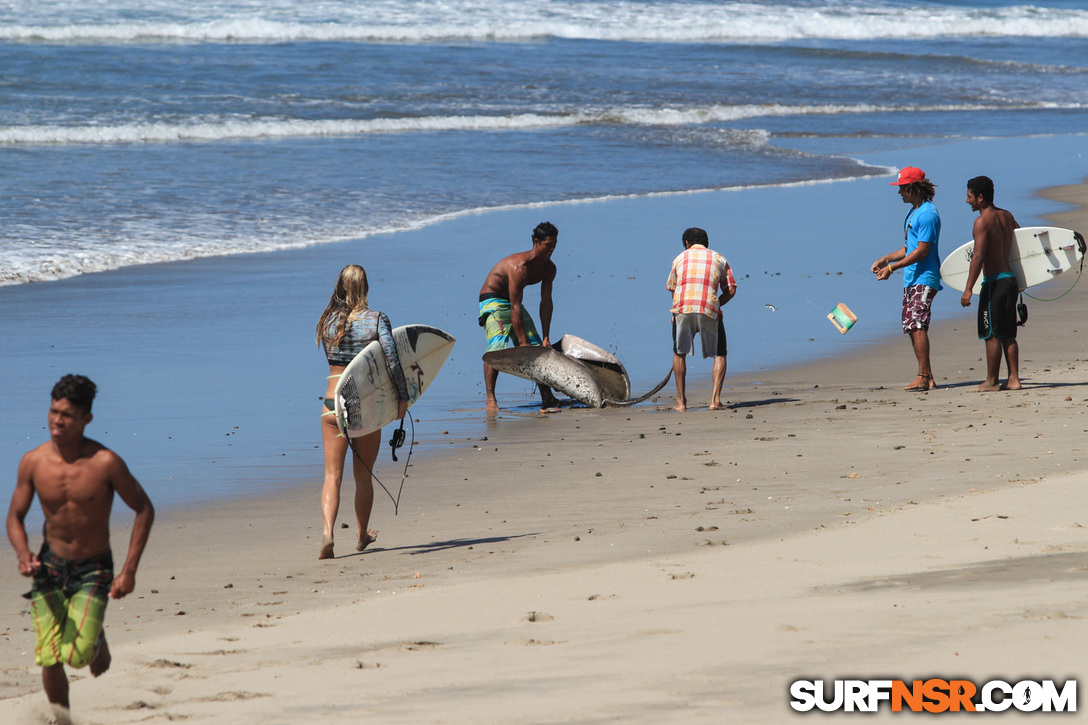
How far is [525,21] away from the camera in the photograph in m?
50.3

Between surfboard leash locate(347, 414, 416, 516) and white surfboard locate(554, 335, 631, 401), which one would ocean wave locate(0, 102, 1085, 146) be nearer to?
white surfboard locate(554, 335, 631, 401)

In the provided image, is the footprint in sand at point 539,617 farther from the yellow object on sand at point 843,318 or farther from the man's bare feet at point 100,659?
A: the yellow object on sand at point 843,318

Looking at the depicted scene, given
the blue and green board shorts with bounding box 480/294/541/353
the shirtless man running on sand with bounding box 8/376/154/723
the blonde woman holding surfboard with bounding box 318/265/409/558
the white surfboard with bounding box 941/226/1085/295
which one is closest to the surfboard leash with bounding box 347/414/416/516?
the blonde woman holding surfboard with bounding box 318/265/409/558

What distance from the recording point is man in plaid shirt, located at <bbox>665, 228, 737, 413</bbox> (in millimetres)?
9539

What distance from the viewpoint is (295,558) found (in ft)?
20.2

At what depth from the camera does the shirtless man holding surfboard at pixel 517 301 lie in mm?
9672

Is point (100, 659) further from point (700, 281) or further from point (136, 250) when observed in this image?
point (136, 250)

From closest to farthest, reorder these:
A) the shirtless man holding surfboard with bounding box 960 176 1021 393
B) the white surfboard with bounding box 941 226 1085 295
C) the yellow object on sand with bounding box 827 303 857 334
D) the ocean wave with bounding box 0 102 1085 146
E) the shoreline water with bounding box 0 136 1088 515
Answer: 1. the shoreline water with bounding box 0 136 1088 515
2. the shirtless man holding surfboard with bounding box 960 176 1021 393
3. the white surfboard with bounding box 941 226 1085 295
4. the yellow object on sand with bounding box 827 303 857 334
5. the ocean wave with bounding box 0 102 1085 146

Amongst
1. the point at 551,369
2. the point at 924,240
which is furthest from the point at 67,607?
the point at 924,240

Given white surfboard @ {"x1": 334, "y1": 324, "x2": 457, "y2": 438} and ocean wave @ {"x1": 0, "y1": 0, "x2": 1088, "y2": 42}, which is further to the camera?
ocean wave @ {"x1": 0, "y1": 0, "x2": 1088, "y2": 42}

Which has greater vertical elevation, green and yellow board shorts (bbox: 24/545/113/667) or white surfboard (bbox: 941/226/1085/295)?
white surfboard (bbox: 941/226/1085/295)

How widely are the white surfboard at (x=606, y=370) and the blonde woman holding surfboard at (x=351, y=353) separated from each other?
3.45 m

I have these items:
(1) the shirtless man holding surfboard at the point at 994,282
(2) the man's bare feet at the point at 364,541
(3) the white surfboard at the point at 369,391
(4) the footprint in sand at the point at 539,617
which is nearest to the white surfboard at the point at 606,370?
(1) the shirtless man holding surfboard at the point at 994,282

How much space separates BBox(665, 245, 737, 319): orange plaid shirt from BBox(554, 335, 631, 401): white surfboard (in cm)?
64
